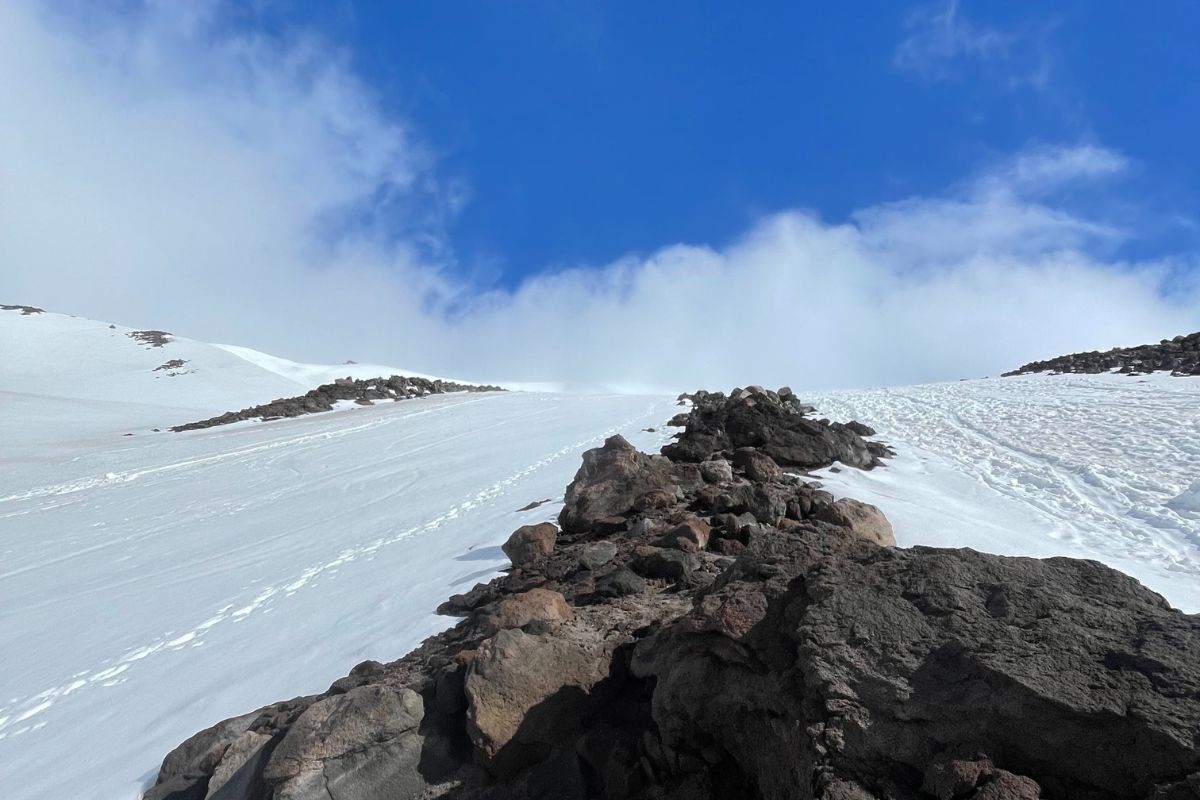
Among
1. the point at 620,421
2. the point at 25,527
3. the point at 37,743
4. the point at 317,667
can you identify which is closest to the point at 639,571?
the point at 317,667

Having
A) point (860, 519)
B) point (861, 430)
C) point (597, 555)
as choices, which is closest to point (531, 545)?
point (597, 555)

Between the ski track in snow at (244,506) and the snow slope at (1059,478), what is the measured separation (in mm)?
6273

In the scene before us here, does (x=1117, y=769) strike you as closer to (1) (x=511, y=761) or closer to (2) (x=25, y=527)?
(1) (x=511, y=761)

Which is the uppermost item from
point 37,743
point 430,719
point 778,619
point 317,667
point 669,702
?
point 778,619

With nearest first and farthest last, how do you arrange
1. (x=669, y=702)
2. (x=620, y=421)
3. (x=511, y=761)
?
(x=669, y=702), (x=511, y=761), (x=620, y=421)

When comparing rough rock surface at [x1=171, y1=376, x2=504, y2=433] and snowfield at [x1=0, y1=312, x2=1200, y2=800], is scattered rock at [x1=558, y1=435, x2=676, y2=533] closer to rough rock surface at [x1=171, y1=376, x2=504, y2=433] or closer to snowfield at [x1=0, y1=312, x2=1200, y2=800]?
snowfield at [x1=0, y1=312, x2=1200, y2=800]

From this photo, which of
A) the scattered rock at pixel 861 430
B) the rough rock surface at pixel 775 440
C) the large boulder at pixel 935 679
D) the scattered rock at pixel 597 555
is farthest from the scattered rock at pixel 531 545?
the scattered rock at pixel 861 430

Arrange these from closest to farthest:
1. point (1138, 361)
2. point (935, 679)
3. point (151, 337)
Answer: point (935, 679) → point (1138, 361) → point (151, 337)

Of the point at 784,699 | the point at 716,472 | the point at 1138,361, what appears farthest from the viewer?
the point at 1138,361

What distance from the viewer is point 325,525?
36.2ft

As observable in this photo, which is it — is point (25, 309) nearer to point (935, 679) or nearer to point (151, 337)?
point (151, 337)

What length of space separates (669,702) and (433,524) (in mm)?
7624

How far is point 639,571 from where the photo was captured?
552cm

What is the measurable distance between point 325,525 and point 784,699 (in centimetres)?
965
